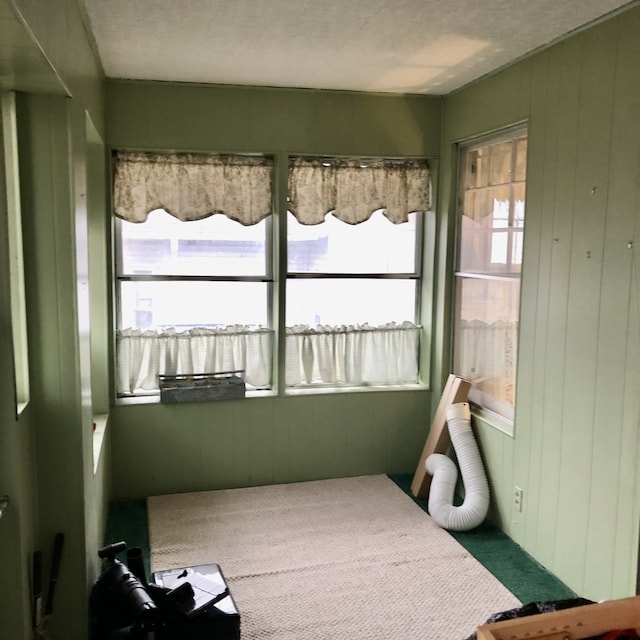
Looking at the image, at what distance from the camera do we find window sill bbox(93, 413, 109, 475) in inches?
122

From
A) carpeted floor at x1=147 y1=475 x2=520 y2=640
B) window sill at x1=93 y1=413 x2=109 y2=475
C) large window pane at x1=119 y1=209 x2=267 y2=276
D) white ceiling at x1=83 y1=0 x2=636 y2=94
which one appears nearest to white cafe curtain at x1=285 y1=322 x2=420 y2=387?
large window pane at x1=119 y1=209 x2=267 y2=276

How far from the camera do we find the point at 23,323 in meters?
2.20

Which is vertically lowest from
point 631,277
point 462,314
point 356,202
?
point 462,314

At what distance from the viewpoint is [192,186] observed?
395cm

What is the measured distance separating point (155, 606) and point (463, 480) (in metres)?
2.12

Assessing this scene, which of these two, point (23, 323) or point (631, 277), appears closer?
point (23, 323)

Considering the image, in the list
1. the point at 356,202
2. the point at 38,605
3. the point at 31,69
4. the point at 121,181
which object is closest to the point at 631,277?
the point at 356,202

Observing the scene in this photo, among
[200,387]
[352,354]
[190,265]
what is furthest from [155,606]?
[352,354]

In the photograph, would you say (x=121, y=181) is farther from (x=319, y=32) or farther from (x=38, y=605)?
(x=38, y=605)

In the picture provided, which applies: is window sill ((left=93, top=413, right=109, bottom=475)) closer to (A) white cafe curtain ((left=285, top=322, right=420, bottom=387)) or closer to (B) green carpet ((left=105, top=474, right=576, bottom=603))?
(B) green carpet ((left=105, top=474, right=576, bottom=603))

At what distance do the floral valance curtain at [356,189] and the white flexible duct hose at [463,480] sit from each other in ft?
4.36

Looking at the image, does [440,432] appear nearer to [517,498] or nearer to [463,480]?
[463,480]

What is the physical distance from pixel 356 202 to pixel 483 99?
0.98 meters

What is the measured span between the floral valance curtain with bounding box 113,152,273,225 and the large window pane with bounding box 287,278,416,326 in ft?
1.89
